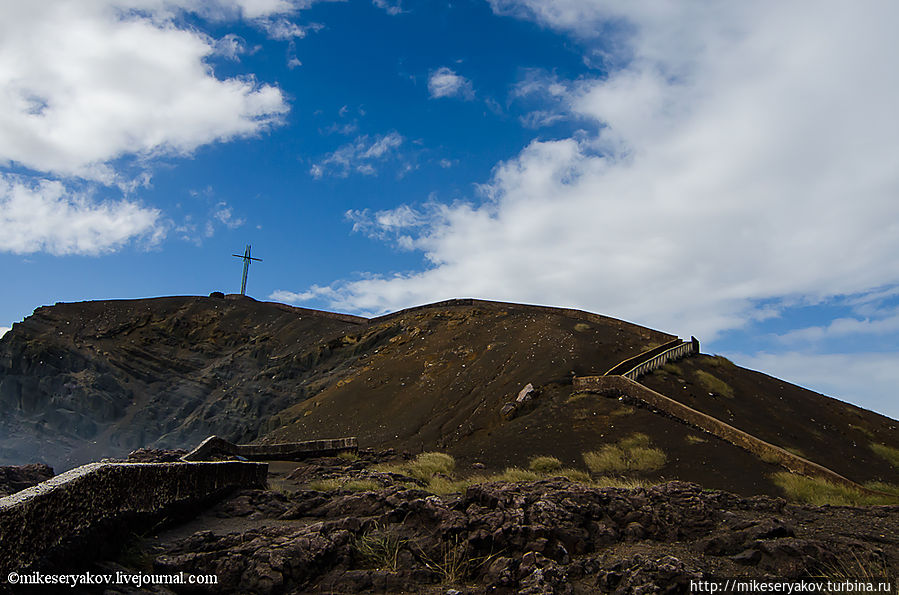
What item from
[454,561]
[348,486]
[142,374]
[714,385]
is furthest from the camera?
[142,374]

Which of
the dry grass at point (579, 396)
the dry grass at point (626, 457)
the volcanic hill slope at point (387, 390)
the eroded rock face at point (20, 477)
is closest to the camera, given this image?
the eroded rock face at point (20, 477)

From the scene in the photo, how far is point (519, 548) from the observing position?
4824mm

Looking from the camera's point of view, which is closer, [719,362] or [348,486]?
[348,486]

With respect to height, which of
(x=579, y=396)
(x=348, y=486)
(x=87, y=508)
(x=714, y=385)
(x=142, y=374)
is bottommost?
(x=348, y=486)

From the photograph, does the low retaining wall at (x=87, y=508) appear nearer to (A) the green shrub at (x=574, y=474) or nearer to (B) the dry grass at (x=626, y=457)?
(A) the green shrub at (x=574, y=474)

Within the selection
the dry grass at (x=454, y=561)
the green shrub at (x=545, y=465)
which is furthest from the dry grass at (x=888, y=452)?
the dry grass at (x=454, y=561)

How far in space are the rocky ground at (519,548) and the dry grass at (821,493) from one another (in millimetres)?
7896

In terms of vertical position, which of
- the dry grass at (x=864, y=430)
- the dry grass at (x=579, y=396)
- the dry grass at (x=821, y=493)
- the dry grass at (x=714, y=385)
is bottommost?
the dry grass at (x=821, y=493)

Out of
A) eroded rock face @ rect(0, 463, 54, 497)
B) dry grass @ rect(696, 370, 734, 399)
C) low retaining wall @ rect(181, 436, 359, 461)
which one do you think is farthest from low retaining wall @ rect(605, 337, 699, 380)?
eroded rock face @ rect(0, 463, 54, 497)

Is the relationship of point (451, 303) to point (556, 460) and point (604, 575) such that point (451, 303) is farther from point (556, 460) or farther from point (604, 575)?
point (604, 575)

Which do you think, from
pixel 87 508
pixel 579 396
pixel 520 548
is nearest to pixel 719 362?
pixel 579 396

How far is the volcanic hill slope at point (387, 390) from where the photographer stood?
18453 millimetres

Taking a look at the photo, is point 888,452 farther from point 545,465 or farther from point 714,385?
point 545,465

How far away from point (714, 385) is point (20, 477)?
21.7 m
